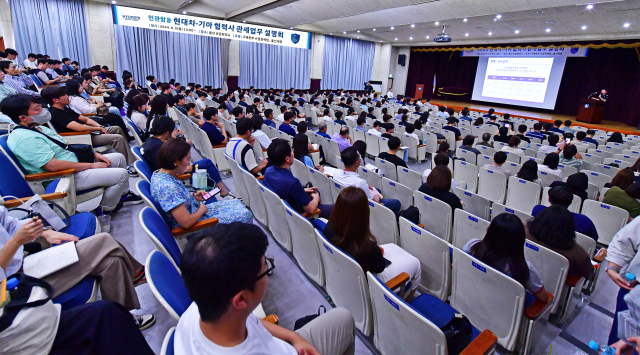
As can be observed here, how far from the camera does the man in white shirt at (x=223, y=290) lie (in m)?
0.91

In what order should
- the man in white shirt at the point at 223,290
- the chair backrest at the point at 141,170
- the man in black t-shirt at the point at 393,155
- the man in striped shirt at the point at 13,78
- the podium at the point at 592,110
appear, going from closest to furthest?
1. the man in white shirt at the point at 223,290
2. the chair backrest at the point at 141,170
3. the man in black t-shirt at the point at 393,155
4. the man in striped shirt at the point at 13,78
5. the podium at the point at 592,110

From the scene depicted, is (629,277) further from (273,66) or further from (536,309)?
(273,66)

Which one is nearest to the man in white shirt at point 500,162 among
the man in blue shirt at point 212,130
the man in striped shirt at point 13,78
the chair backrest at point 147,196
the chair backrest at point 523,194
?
the chair backrest at point 523,194

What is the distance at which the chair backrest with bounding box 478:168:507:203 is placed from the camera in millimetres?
4262

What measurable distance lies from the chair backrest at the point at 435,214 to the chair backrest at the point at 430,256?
2.02 ft

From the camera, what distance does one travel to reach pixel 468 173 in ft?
15.7

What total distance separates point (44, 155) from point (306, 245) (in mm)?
2353

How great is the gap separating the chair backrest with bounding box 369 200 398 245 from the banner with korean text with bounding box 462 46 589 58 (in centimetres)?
1563

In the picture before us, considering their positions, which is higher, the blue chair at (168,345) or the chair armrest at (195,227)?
the blue chair at (168,345)

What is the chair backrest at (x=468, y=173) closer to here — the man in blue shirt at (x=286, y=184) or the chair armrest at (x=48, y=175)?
the man in blue shirt at (x=286, y=184)

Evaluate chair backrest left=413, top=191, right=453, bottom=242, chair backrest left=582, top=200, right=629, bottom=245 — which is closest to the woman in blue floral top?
chair backrest left=413, top=191, right=453, bottom=242

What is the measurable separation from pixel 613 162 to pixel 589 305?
4355 millimetres

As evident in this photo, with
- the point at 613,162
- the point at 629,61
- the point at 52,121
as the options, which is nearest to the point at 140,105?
the point at 52,121

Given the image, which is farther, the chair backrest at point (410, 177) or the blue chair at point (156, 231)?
the chair backrest at point (410, 177)
